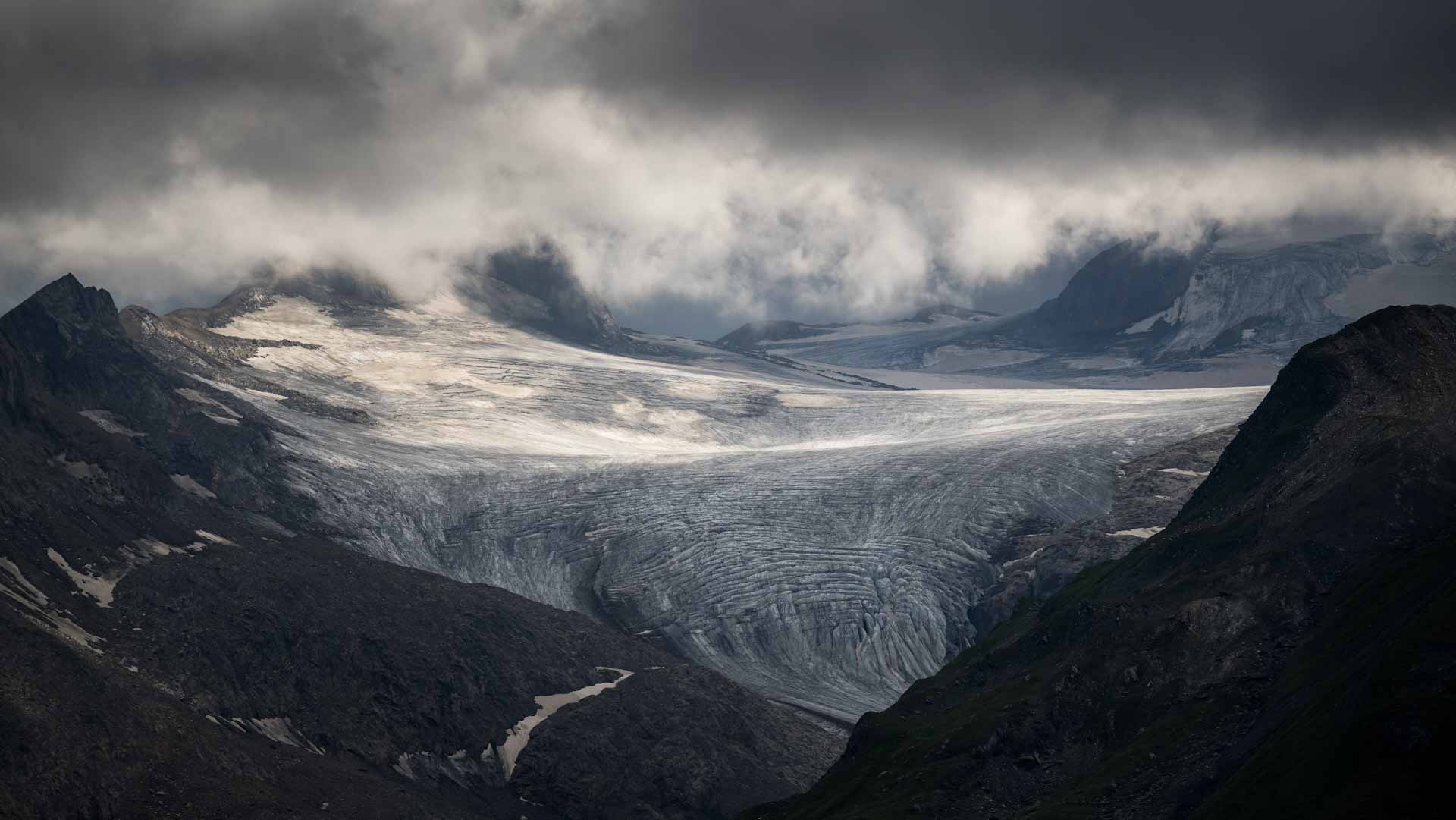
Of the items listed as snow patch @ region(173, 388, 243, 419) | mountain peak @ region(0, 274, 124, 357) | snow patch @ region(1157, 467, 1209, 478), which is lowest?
snow patch @ region(1157, 467, 1209, 478)

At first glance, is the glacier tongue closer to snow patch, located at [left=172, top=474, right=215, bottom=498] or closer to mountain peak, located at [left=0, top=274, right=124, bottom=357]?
snow patch, located at [left=172, top=474, right=215, bottom=498]

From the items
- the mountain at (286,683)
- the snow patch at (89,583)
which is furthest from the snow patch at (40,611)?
the snow patch at (89,583)

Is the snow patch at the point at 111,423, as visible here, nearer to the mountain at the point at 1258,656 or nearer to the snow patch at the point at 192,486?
the snow patch at the point at 192,486

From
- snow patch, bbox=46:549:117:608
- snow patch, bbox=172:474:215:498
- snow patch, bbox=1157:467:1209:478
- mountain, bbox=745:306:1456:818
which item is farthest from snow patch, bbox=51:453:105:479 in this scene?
snow patch, bbox=1157:467:1209:478

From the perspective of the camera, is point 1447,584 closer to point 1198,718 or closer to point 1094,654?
point 1198,718

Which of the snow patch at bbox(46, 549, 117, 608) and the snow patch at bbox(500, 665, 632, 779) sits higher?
the snow patch at bbox(46, 549, 117, 608)
